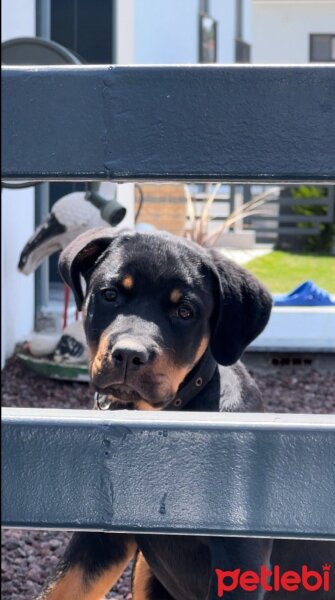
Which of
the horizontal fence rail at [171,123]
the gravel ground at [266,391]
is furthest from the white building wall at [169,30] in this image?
the horizontal fence rail at [171,123]

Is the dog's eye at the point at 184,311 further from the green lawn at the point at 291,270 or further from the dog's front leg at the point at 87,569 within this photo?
the green lawn at the point at 291,270

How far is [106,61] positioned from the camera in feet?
29.6

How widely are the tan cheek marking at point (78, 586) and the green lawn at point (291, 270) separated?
8.38 m

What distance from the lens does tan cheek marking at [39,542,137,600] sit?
6.72ft

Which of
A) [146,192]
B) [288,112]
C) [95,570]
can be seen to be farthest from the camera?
[146,192]

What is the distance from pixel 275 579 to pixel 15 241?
4.98 metres

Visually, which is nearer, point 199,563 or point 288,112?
point 288,112

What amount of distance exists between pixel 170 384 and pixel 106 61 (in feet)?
23.6

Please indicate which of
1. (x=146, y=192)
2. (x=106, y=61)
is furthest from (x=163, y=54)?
(x=106, y=61)

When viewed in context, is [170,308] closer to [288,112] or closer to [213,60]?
[288,112]

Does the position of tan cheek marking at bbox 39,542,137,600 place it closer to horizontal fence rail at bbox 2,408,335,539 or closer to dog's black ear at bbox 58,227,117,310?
dog's black ear at bbox 58,227,117,310

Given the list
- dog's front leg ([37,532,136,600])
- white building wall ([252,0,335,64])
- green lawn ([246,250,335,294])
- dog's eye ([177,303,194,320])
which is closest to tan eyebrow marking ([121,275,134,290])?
dog's eye ([177,303,194,320])

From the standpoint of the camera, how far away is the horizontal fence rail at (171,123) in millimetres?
1199

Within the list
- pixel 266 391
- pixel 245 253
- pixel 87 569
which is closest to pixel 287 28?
pixel 245 253
